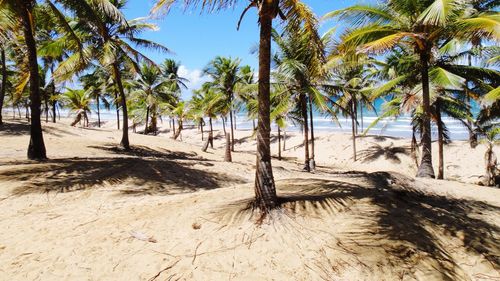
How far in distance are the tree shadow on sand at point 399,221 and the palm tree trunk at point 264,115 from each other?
11.6 inches

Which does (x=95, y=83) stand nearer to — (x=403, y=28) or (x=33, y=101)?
(x=33, y=101)

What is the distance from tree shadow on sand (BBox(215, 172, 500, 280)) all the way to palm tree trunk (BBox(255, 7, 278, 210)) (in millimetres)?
294

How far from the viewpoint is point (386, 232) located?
4.95 metres

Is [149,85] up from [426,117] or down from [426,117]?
up

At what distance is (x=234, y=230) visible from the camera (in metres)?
4.98

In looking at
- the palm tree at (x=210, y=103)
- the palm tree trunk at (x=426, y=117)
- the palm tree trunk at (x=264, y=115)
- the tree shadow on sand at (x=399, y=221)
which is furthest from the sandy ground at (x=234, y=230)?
the palm tree at (x=210, y=103)

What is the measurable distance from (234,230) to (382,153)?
23407 mm

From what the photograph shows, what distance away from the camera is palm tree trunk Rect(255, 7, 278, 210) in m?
5.42

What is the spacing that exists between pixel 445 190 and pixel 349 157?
751 inches

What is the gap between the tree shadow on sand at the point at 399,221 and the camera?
4402 millimetres

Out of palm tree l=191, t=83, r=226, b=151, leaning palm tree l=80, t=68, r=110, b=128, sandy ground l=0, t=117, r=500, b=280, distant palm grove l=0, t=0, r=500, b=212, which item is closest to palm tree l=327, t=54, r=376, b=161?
distant palm grove l=0, t=0, r=500, b=212

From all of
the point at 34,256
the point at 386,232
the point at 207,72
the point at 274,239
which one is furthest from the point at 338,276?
the point at 207,72

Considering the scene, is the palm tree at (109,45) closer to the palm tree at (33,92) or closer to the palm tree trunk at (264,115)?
the palm tree at (33,92)

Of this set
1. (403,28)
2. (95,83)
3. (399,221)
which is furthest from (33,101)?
(95,83)
